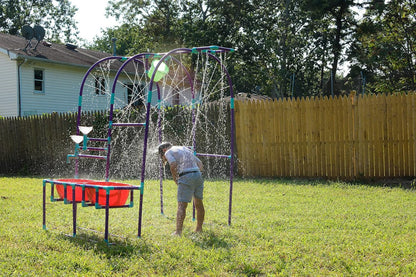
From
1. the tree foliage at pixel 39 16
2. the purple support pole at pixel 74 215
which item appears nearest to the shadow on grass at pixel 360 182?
the purple support pole at pixel 74 215

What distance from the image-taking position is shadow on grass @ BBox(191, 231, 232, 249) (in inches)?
228

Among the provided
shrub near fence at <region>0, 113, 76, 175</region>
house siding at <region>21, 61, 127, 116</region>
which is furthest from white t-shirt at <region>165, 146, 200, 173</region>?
house siding at <region>21, 61, 127, 116</region>

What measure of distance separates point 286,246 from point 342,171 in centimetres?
709

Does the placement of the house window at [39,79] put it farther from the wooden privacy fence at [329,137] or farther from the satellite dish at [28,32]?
the wooden privacy fence at [329,137]

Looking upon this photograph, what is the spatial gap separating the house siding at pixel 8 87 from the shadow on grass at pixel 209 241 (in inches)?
766

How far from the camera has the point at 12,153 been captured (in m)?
18.0

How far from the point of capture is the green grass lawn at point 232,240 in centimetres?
487

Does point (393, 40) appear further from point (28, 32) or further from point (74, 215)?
point (74, 215)

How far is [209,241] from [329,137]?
7268 millimetres

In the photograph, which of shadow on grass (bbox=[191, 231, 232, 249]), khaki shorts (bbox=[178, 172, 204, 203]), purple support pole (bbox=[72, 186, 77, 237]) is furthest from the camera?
khaki shorts (bbox=[178, 172, 204, 203])

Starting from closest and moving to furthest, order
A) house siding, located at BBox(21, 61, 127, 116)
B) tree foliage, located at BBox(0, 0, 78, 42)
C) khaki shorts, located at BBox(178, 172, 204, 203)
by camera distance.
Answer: khaki shorts, located at BBox(178, 172, 204, 203) < house siding, located at BBox(21, 61, 127, 116) < tree foliage, located at BBox(0, 0, 78, 42)

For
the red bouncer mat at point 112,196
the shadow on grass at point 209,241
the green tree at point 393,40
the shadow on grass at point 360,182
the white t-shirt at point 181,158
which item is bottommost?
the shadow on grass at point 209,241

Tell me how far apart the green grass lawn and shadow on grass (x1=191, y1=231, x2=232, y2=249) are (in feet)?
0.04

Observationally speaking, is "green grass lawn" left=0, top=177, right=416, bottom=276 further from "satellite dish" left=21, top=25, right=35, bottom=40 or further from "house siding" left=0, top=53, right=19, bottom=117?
"satellite dish" left=21, top=25, right=35, bottom=40
